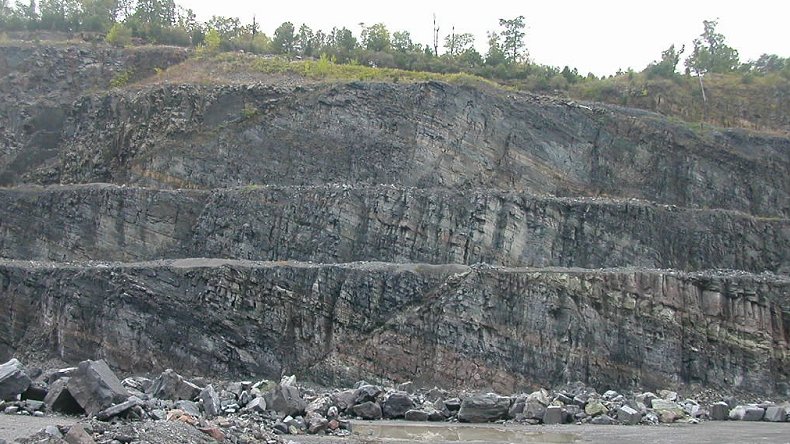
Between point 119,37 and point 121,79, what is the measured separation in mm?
6252

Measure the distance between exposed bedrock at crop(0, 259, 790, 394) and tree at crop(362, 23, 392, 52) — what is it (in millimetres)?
25624

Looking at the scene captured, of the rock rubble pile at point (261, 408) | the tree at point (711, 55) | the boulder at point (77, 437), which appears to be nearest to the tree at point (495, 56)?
the tree at point (711, 55)

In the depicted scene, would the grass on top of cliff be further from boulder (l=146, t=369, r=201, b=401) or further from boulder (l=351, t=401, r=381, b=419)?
boulder (l=146, t=369, r=201, b=401)

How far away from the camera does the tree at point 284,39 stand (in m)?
51.1

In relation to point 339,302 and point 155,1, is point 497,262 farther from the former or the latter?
point 155,1

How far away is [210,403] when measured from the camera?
17.3 meters

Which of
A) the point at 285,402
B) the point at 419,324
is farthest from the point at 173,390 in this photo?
the point at 419,324

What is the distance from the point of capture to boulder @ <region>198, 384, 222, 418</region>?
17.0 metres

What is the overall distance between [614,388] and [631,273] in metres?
4.08

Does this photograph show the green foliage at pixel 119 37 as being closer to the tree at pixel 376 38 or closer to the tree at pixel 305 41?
the tree at pixel 305 41

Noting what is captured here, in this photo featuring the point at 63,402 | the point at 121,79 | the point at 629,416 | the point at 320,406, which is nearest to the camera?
the point at 63,402

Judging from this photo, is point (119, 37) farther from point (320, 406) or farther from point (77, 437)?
point (77, 437)

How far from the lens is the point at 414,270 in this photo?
2883 centimetres

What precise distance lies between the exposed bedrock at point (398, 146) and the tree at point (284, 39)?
43.0 feet
